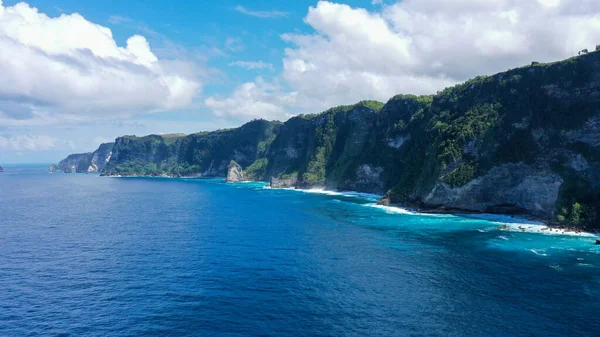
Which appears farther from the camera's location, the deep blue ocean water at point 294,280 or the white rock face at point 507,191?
the white rock face at point 507,191

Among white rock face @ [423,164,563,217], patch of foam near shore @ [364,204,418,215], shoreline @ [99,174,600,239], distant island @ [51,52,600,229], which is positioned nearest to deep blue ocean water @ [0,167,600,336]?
shoreline @ [99,174,600,239]

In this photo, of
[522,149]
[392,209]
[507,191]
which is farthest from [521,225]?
[392,209]

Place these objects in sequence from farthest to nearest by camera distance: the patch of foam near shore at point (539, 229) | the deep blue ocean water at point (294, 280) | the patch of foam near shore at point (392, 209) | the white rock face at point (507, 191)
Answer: the patch of foam near shore at point (392, 209), the white rock face at point (507, 191), the patch of foam near shore at point (539, 229), the deep blue ocean water at point (294, 280)

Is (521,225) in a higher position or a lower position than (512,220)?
lower

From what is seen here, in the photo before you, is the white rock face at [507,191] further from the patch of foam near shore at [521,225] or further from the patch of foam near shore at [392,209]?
the patch of foam near shore at [392,209]

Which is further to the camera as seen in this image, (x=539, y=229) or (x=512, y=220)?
(x=512, y=220)

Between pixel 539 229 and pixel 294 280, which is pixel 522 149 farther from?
pixel 294 280

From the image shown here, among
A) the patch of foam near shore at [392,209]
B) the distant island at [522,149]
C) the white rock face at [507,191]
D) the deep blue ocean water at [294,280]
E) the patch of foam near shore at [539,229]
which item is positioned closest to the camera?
the deep blue ocean water at [294,280]

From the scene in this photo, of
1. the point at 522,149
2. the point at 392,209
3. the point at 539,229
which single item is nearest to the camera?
the point at 539,229

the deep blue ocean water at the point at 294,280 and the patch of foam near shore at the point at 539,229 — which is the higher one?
the patch of foam near shore at the point at 539,229

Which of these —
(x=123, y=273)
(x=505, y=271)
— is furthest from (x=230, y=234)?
(x=505, y=271)

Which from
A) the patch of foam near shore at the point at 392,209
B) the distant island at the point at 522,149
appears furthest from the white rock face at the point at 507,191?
the patch of foam near shore at the point at 392,209
